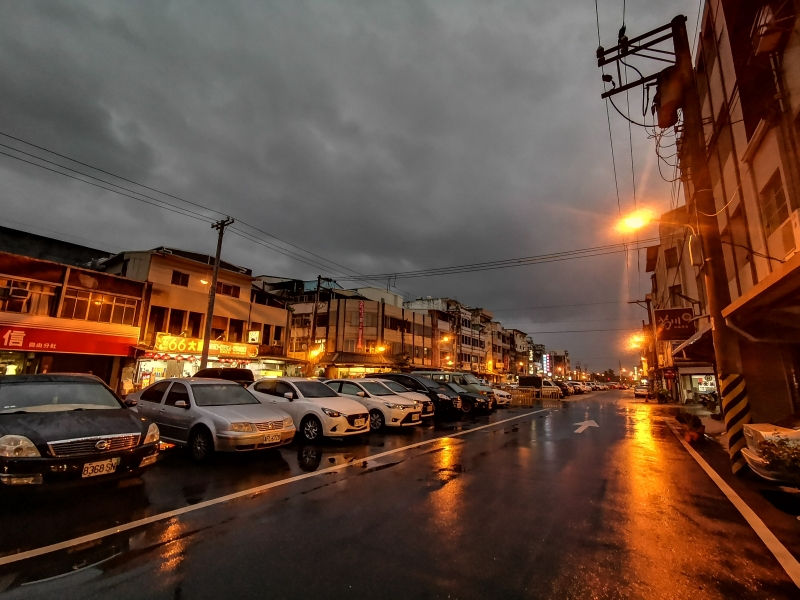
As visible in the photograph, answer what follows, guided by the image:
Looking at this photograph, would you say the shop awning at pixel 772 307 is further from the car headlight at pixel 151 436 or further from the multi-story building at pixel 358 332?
the multi-story building at pixel 358 332

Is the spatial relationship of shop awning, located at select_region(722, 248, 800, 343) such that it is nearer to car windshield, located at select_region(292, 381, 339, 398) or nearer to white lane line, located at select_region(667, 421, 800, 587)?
white lane line, located at select_region(667, 421, 800, 587)

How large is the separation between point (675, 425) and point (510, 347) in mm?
74161

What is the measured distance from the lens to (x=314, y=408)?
10.3 metres

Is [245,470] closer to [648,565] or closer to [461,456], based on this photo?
[461,456]

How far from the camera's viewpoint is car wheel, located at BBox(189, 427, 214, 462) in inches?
306

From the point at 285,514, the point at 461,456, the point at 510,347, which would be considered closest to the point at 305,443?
the point at 461,456

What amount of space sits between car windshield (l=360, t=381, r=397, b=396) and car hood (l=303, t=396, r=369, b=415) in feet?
9.50

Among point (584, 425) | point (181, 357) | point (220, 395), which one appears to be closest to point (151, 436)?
point (220, 395)

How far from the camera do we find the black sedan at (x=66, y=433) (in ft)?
15.6

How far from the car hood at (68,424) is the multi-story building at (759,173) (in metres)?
10.1

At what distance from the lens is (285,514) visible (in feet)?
16.2

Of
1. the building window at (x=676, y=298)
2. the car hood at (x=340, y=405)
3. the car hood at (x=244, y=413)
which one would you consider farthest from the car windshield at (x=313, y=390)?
the building window at (x=676, y=298)

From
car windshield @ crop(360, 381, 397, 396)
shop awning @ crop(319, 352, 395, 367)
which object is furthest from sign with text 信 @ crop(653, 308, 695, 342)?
shop awning @ crop(319, 352, 395, 367)

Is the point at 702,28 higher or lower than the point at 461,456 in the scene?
higher
